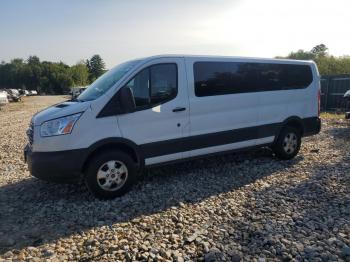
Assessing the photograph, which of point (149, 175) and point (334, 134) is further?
point (334, 134)

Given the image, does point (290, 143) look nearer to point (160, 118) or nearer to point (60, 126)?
point (160, 118)

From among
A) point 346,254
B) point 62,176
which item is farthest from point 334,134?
point 62,176

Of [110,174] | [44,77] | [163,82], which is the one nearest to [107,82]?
[163,82]

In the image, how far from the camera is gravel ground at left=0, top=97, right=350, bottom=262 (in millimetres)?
3941

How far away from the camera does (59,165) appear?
5.10 meters

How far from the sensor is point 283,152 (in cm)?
766

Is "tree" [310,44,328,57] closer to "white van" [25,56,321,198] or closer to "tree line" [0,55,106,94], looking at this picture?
"white van" [25,56,321,198]

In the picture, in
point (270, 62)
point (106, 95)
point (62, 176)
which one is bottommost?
point (62, 176)

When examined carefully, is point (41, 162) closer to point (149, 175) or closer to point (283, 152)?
point (149, 175)

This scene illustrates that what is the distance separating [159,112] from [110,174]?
1280 millimetres

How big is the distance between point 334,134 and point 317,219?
23.9 feet

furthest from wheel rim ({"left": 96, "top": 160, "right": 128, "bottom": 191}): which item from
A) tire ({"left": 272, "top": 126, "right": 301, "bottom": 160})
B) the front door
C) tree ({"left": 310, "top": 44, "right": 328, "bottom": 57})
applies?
tree ({"left": 310, "top": 44, "right": 328, "bottom": 57})

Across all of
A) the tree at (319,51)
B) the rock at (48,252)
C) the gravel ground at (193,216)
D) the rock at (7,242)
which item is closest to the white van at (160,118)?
the gravel ground at (193,216)

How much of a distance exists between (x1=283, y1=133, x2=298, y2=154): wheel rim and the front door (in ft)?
8.90
